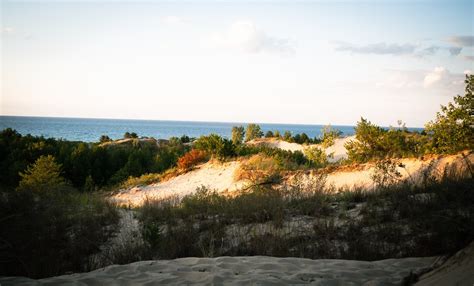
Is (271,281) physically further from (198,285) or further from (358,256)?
(358,256)

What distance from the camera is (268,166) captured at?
18.8 meters

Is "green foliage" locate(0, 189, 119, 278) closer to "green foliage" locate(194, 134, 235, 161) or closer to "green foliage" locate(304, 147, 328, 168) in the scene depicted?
"green foliage" locate(194, 134, 235, 161)

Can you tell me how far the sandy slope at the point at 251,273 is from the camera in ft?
15.0

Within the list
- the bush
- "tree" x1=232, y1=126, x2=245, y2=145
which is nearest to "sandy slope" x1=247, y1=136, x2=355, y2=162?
"tree" x1=232, y1=126, x2=245, y2=145

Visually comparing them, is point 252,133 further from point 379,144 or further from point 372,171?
point 372,171

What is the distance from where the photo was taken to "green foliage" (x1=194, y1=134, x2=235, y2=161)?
23.7 m

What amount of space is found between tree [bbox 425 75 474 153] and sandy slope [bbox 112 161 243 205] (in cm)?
953

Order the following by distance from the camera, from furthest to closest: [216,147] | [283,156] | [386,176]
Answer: [216,147] → [283,156] → [386,176]

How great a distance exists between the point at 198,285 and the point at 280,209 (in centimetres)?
425

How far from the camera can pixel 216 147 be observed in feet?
79.3

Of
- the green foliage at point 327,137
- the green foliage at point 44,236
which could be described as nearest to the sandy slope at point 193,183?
the green foliage at point 327,137

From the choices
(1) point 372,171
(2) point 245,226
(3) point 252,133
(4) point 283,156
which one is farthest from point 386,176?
(3) point 252,133

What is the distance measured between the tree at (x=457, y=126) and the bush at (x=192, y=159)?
14.4 m

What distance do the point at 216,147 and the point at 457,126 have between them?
1471 centimetres
